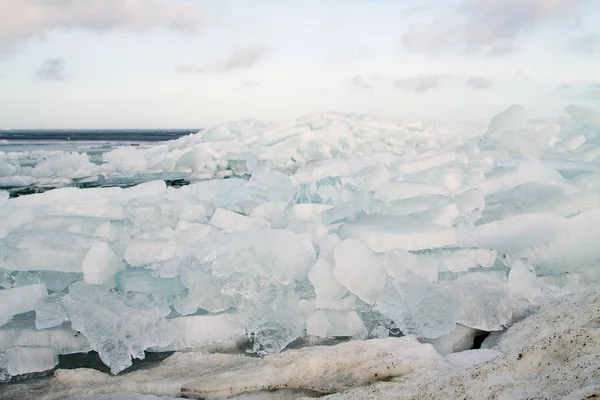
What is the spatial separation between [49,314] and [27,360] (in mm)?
343

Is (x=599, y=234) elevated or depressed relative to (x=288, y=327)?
elevated

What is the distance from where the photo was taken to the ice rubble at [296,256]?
8.83 ft

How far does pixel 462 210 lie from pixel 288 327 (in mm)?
1876

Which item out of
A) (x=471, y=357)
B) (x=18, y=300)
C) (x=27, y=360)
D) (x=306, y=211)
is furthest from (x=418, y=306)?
(x=18, y=300)

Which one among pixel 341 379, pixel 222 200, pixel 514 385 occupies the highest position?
pixel 222 200

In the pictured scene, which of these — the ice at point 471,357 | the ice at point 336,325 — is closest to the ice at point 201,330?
the ice at point 336,325

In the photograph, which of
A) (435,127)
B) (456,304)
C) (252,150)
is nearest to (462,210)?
(456,304)

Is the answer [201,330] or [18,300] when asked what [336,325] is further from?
[18,300]

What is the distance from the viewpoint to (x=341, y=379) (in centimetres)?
216

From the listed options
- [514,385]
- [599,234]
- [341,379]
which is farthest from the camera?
[599,234]

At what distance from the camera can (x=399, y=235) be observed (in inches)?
126

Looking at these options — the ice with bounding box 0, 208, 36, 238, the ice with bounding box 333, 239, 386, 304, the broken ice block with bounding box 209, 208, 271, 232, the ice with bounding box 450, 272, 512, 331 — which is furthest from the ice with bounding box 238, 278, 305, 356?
the ice with bounding box 0, 208, 36, 238

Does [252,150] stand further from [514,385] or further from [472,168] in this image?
[514,385]

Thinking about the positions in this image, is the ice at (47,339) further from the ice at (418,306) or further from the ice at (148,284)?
the ice at (418,306)
